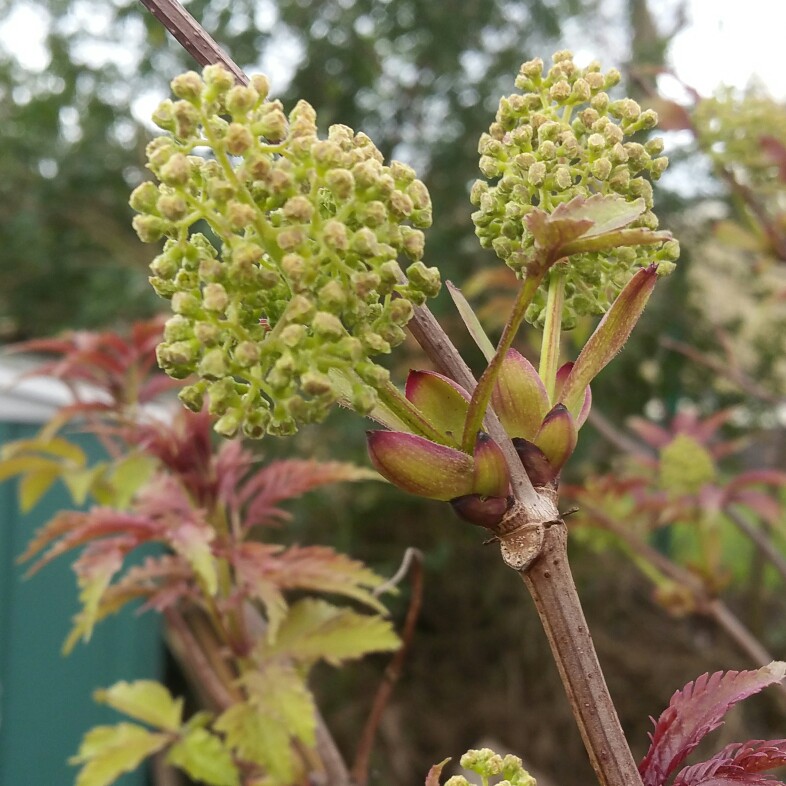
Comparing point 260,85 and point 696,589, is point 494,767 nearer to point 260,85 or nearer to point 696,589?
point 260,85

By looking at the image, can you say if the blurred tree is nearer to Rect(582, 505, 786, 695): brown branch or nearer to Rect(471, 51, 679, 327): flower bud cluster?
Rect(582, 505, 786, 695): brown branch

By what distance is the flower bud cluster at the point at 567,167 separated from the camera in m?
0.48

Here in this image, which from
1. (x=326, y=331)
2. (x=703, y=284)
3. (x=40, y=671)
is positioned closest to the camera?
(x=326, y=331)

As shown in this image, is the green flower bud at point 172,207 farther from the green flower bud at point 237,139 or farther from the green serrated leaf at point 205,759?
the green serrated leaf at point 205,759

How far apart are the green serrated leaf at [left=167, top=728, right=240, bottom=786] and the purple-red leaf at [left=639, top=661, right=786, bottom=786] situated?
71 centimetres

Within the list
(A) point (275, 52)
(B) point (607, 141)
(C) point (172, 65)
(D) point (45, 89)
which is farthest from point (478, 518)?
(D) point (45, 89)

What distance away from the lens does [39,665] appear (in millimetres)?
2354

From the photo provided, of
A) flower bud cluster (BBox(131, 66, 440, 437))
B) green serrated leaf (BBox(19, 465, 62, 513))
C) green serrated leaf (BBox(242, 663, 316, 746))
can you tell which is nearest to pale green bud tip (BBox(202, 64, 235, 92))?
flower bud cluster (BBox(131, 66, 440, 437))

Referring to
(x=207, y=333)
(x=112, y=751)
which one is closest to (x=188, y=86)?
(x=207, y=333)

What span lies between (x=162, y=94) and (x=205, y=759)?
3255 mm

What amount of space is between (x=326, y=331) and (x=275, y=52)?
338cm

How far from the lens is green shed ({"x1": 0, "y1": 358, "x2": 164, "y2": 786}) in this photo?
2240 mm

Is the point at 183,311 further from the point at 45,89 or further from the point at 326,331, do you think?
the point at 45,89

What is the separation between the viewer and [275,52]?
11.2ft
